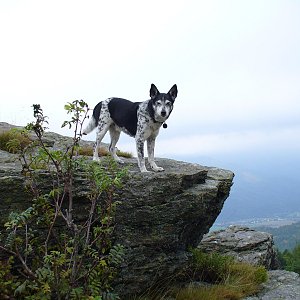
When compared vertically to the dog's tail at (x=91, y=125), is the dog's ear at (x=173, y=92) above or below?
above

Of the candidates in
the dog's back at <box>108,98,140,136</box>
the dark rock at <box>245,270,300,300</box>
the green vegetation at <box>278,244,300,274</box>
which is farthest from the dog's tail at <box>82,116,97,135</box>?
the green vegetation at <box>278,244,300,274</box>

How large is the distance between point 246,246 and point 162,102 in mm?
7784

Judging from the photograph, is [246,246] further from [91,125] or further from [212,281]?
[91,125]

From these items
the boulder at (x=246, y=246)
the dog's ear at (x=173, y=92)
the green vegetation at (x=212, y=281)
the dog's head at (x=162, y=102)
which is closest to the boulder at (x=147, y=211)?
the green vegetation at (x=212, y=281)

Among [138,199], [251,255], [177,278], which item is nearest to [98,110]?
[138,199]

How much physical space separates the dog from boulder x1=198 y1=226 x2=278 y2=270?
5.72m

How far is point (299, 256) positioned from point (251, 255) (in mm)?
39163

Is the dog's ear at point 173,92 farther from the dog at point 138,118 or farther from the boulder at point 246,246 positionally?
the boulder at point 246,246

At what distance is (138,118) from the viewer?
30.9ft

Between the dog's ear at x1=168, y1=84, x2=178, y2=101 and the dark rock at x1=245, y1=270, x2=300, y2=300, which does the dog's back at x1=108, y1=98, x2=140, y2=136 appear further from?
the dark rock at x1=245, y1=270, x2=300, y2=300

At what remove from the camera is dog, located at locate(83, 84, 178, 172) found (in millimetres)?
8945

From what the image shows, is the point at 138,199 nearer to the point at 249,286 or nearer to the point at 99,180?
the point at 99,180

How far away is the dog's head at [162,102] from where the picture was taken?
8.74 meters

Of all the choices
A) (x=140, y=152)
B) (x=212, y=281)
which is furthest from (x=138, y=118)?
(x=212, y=281)
